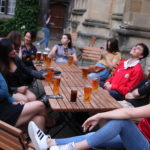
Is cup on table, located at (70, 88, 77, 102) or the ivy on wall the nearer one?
cup on table, located at (70, 88, 77, 102)

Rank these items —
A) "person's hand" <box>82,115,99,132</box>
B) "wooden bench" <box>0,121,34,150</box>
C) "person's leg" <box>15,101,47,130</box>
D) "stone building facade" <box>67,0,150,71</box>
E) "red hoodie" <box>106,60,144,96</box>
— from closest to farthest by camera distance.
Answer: "wooden bench" <box>0,121,34,150</box> → "person's hand" <box>82,115,99,132</box> → "person's leg" <box>15,101,47,130</box> → "red hoodie" <box>106,60,144,96</box> → "stone building facade" <box>67,0,150,71</box>

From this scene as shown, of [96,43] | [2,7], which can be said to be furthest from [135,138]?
[2,7]

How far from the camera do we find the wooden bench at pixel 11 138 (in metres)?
1.99

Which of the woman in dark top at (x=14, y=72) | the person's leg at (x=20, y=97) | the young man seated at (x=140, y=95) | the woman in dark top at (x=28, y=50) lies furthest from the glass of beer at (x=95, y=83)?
the woman in dark top at (x=28, y=50)

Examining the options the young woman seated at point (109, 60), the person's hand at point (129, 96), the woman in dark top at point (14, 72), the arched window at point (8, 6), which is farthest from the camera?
the arched window at point (8, 6)

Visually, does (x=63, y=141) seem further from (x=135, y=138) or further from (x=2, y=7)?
(x=2, y=7)

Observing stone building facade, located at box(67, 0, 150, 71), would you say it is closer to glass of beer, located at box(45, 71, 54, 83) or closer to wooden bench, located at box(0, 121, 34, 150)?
glass of beer, located at box(45, 71, 54, 83)

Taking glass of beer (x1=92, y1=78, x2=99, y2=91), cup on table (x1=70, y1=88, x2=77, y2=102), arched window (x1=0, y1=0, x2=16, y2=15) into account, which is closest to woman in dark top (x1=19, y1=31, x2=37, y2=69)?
glass of beer (x1=92, y1=78, x2=99, y2=91)

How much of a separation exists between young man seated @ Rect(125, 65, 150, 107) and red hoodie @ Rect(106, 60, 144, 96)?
0.23 metres

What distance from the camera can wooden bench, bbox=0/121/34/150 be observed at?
1992 millimetres

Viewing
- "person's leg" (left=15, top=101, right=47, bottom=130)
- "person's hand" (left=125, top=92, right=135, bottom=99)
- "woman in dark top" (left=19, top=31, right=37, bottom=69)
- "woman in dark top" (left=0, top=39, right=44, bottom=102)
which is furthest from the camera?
"woman in dark top" (left=19, top=31, right=37, bottom=69)

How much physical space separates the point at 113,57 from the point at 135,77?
1.05 metres

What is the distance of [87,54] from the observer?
7.78 m

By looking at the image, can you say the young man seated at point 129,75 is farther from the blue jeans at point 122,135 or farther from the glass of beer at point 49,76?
the blue jeans at point 122,135
